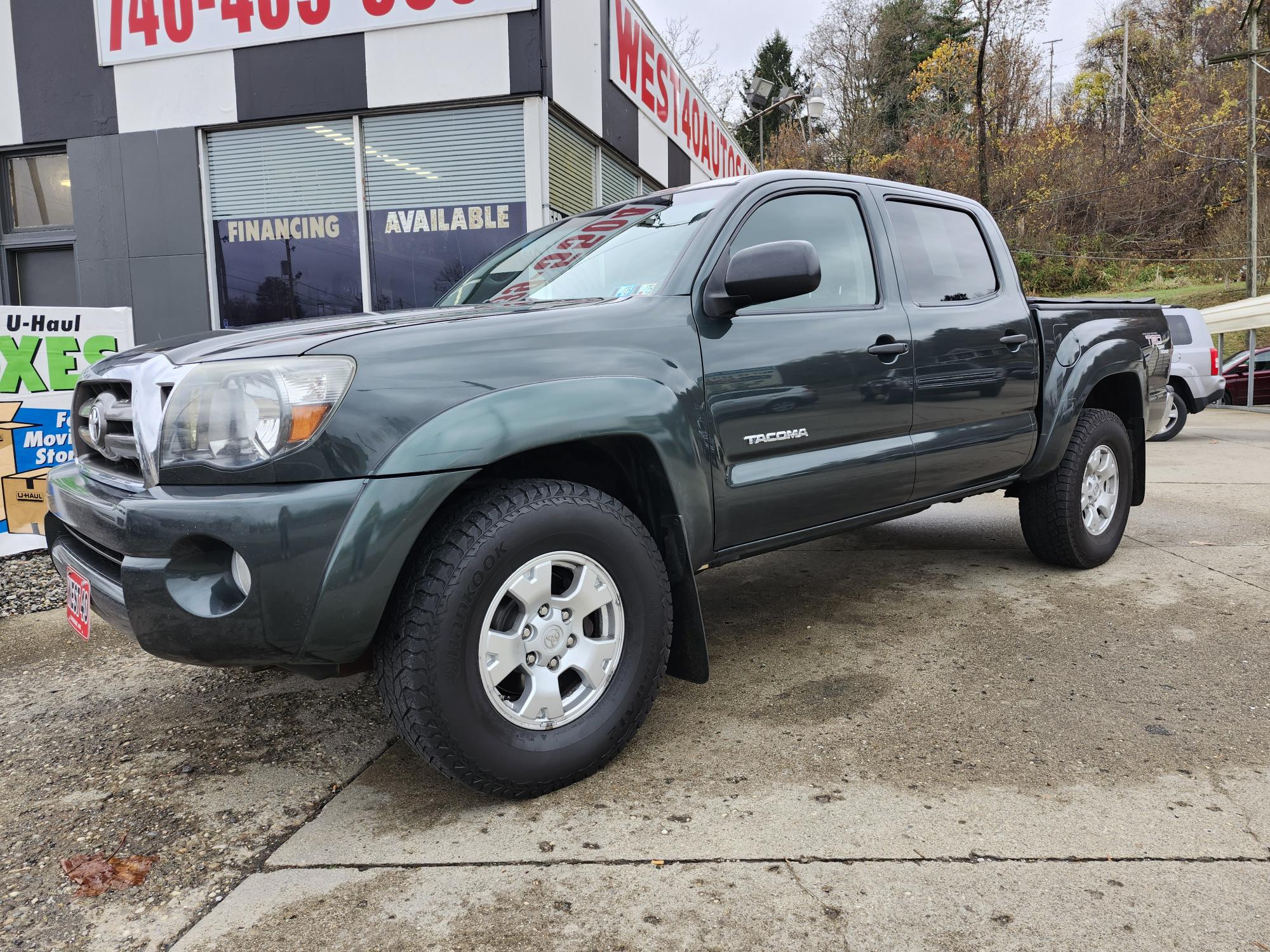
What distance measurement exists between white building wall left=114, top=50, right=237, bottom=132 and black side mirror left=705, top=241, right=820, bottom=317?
7.17m

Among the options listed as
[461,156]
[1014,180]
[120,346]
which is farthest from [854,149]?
[120,346]

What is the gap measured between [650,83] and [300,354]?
371 inches

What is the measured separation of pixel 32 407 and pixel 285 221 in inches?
152

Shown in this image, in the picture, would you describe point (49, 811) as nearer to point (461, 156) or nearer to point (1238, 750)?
point (1238, 750)

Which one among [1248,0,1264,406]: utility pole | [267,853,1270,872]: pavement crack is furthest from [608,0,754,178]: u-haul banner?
[1248,0,1264,406]: utility pole

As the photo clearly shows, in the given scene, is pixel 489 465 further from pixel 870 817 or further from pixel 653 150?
pixel 653 150

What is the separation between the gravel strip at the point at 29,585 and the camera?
418 centimetres

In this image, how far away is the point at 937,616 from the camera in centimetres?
377

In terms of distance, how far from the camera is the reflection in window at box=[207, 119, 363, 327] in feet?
26.0

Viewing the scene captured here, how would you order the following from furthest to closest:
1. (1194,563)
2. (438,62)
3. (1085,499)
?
1. (438,62)
2. (1194,563)
3. (1085,499)

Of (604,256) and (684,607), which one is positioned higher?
(604,256)

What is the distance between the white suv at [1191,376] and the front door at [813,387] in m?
10.1

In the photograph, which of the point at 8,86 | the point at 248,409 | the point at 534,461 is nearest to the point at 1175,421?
the point at 534,461

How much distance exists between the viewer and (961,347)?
3.50 m
